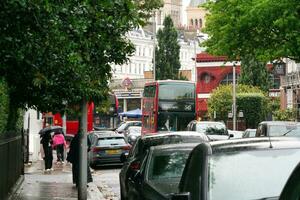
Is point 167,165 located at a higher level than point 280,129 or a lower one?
lower

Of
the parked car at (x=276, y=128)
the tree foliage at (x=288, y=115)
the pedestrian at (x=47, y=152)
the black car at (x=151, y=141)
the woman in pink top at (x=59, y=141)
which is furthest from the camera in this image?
the tree foliage at (x=288, y=115)

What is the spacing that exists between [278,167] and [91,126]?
39965 mm

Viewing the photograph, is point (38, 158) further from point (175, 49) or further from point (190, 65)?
point (190, 65)

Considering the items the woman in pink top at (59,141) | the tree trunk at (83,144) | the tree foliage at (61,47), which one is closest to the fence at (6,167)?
the tree foliage at (61,47)

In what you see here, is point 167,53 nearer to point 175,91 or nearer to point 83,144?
point 175,91

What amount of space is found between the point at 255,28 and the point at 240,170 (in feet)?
80.2

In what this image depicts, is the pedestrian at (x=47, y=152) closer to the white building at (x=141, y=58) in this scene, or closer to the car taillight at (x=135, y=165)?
the car taillight at (x=135, y=165)

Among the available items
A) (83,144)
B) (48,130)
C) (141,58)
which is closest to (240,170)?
(83,144)

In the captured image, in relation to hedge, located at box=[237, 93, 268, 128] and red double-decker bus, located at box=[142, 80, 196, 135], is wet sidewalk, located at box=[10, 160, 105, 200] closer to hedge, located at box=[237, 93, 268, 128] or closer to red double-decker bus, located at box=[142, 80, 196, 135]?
red double-decker bus, located at box=[142, 80, 196, 135]

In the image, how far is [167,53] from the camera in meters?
97.1

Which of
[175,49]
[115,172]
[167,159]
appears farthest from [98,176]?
[175,49]

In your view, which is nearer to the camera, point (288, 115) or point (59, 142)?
point (59, 142)

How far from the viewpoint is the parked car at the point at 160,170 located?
10.9 metres

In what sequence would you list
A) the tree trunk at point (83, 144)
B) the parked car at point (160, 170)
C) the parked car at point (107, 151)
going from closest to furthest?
the parked car at point (160, 170)
the tree trunk at point (83, 144)
the parked car at point (107, 151)
